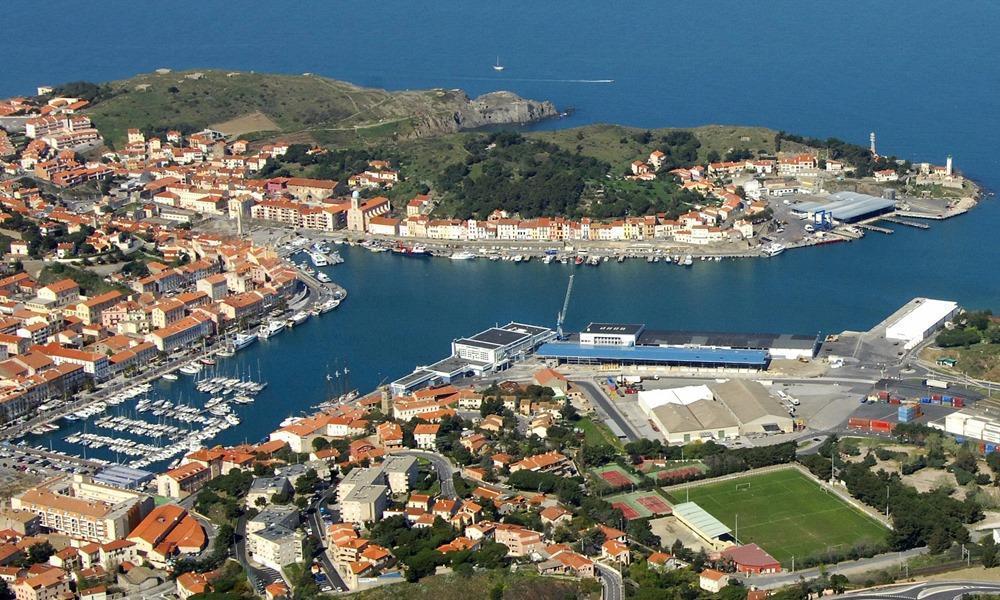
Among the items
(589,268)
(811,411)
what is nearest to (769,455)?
(811,411)

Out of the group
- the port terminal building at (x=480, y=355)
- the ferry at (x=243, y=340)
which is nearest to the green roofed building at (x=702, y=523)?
the port terminal building at (x=480, y=355)

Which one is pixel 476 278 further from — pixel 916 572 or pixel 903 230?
pixel 916 572

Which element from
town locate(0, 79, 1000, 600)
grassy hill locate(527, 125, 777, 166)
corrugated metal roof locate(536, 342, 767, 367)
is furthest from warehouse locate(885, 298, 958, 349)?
grassy hill locate(527, 125, 777, 166)

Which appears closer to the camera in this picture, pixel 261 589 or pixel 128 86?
pixel 261 589

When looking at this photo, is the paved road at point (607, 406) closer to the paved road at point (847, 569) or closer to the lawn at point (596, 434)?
the lawn at point (596, 434)

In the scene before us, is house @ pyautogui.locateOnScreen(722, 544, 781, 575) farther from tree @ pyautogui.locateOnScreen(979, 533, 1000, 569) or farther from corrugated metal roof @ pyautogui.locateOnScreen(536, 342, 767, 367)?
corrugated metal roof @ pyautogui.locateOnScreen(536, 342, 767, 367)

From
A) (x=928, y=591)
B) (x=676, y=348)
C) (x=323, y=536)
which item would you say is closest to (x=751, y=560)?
(x=928, y=591)
